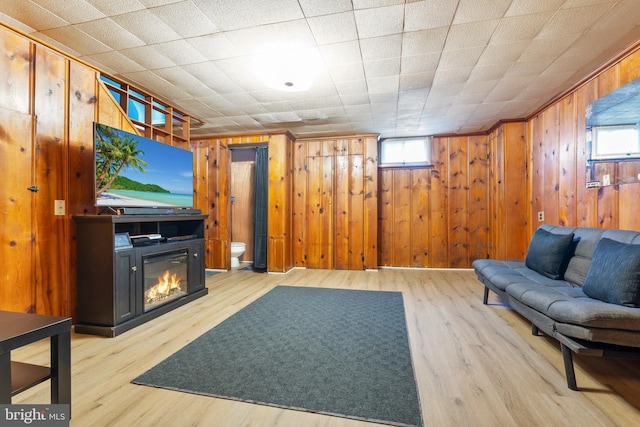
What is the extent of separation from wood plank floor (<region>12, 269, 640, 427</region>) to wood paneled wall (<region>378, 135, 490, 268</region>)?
2196 millimetres

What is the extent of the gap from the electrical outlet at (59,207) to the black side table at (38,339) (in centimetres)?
136

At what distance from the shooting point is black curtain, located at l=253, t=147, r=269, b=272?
4.97 metres

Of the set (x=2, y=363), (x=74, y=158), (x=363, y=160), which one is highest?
(x=363, y=160)

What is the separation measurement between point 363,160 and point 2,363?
4.74 m

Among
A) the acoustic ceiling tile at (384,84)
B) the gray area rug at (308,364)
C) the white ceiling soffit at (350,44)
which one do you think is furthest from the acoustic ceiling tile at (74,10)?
the gray area rug at (308,364)

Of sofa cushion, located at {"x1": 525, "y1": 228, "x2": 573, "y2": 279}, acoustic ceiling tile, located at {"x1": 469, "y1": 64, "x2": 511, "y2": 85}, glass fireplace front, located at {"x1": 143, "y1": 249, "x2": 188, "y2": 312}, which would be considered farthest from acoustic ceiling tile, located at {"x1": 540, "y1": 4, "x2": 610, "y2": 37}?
glass fireplace front, located at {"x1": 143, "y1": 249, "x2": 188, "y2": 312}

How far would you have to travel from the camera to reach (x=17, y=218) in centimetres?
215

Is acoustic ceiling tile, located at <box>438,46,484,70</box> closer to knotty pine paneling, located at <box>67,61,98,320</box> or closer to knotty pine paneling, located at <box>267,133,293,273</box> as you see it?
knotty pine paneling, located at <box>267,133,293,273</box>

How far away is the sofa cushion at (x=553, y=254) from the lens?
253 cm

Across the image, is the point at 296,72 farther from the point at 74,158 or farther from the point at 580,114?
the point at 580,114

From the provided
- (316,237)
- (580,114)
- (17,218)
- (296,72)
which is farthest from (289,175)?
(580,114)

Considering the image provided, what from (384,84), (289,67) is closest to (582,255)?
(384,84)

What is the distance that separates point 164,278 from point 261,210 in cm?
227

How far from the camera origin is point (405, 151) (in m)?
5.33
